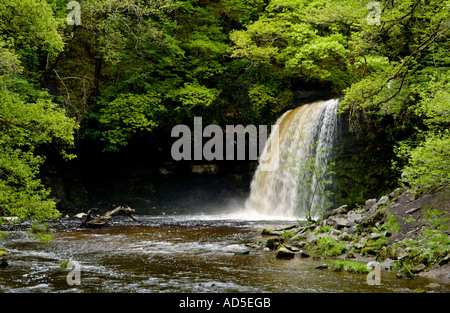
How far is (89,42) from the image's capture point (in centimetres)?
2073

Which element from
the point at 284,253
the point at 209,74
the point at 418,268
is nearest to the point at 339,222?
the point at 284,253

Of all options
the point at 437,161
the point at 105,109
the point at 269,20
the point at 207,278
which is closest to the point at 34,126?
the point at 207,278

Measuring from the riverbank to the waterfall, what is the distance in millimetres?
5472

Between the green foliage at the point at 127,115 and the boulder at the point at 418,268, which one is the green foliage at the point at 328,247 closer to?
the boulder at the point at 418,268

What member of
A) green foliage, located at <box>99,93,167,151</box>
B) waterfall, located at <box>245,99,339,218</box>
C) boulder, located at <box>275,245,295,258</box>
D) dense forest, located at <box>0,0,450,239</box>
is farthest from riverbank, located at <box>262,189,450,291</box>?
green foliage, located at <box>99,93,167,151</box>

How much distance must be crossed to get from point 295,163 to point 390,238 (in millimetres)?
9462

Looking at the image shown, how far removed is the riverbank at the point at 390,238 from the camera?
6692mm

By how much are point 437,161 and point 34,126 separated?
7.16m

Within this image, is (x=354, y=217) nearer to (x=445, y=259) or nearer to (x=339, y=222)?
(x=339, y=222)

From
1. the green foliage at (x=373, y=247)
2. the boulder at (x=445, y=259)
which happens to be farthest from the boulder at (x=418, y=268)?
the green foliage at (x=373, y=247)

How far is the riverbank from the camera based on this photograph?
6.69 metres

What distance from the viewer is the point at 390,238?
8.12 m

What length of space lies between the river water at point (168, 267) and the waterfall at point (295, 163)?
5023 millimetres

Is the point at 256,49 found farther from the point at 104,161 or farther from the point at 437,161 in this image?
the point at 437,161
